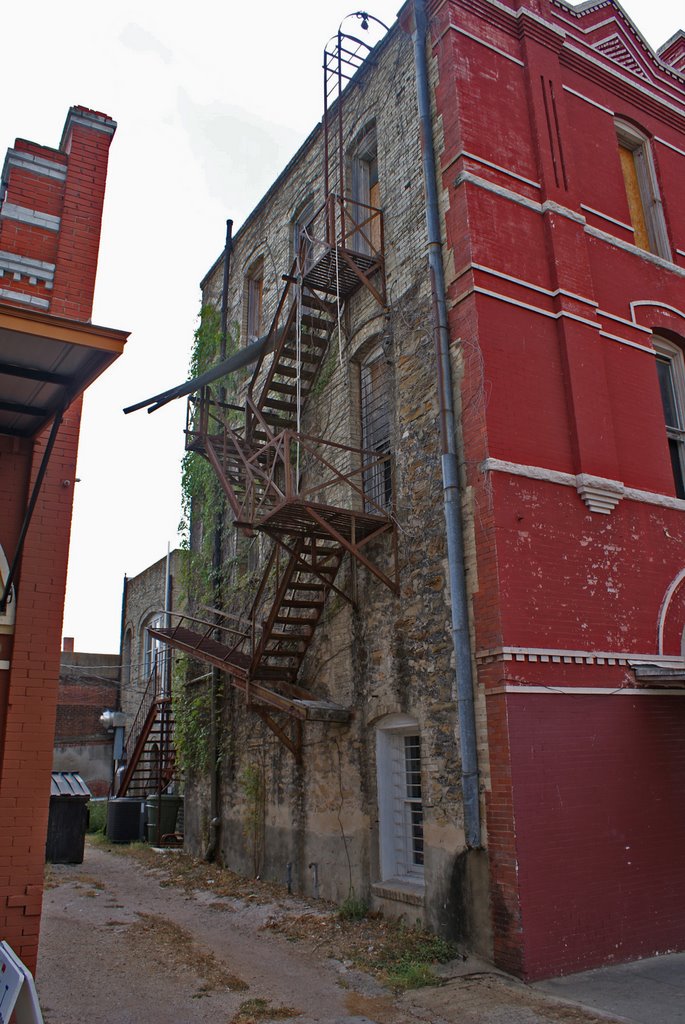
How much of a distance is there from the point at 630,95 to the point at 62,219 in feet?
32.7

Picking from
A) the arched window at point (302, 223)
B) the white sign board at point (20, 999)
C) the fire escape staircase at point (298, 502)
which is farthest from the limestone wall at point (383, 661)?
the white sign board at point (20, 999)

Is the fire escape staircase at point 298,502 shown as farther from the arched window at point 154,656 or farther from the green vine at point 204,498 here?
the arched window at point 154,656

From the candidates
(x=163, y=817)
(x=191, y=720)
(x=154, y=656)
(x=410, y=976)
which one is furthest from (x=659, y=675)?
(x=154, y=656)

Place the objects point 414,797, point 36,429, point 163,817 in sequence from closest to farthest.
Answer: point 36,429 < point 414,797 < point 163,817

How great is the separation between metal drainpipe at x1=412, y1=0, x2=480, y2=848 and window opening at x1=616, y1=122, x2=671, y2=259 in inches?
150

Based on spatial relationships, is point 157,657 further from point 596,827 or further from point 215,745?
point 596,827

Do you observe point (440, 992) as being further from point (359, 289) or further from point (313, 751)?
point (359, 289)

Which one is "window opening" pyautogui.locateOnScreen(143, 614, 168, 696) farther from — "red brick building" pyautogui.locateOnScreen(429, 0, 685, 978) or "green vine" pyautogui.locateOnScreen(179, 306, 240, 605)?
"red brick building" pyautogui.locateOnScreen(429, 0, 685, 978)

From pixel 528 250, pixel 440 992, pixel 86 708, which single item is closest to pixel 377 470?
pixel 528 250

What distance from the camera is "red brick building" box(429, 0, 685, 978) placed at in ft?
27.4

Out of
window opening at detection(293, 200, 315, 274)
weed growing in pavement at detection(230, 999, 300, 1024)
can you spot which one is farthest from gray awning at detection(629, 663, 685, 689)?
window opening at detection(293, 200, 315, 274)

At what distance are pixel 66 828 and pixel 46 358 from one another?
11424 mm

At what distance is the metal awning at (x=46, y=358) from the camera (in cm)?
562

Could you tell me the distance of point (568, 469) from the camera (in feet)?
32.5
